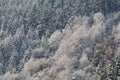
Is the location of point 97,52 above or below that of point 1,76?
above

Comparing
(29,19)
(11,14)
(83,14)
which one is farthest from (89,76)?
(11,14)

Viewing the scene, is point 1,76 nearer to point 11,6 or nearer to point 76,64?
point 76,64

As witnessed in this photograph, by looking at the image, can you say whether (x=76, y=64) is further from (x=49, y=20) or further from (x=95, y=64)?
(x=49, y=20)

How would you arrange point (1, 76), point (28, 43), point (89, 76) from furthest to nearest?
point (28, 43) → point (1, 76) → point (89, 76)

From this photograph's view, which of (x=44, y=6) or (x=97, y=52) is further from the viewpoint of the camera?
(x=44, y=6)

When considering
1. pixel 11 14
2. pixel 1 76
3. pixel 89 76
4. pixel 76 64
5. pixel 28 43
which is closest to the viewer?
pixel 89 76

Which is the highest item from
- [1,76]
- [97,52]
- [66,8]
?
[66,8]

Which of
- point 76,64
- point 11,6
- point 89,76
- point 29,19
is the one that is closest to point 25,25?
point 29,19
